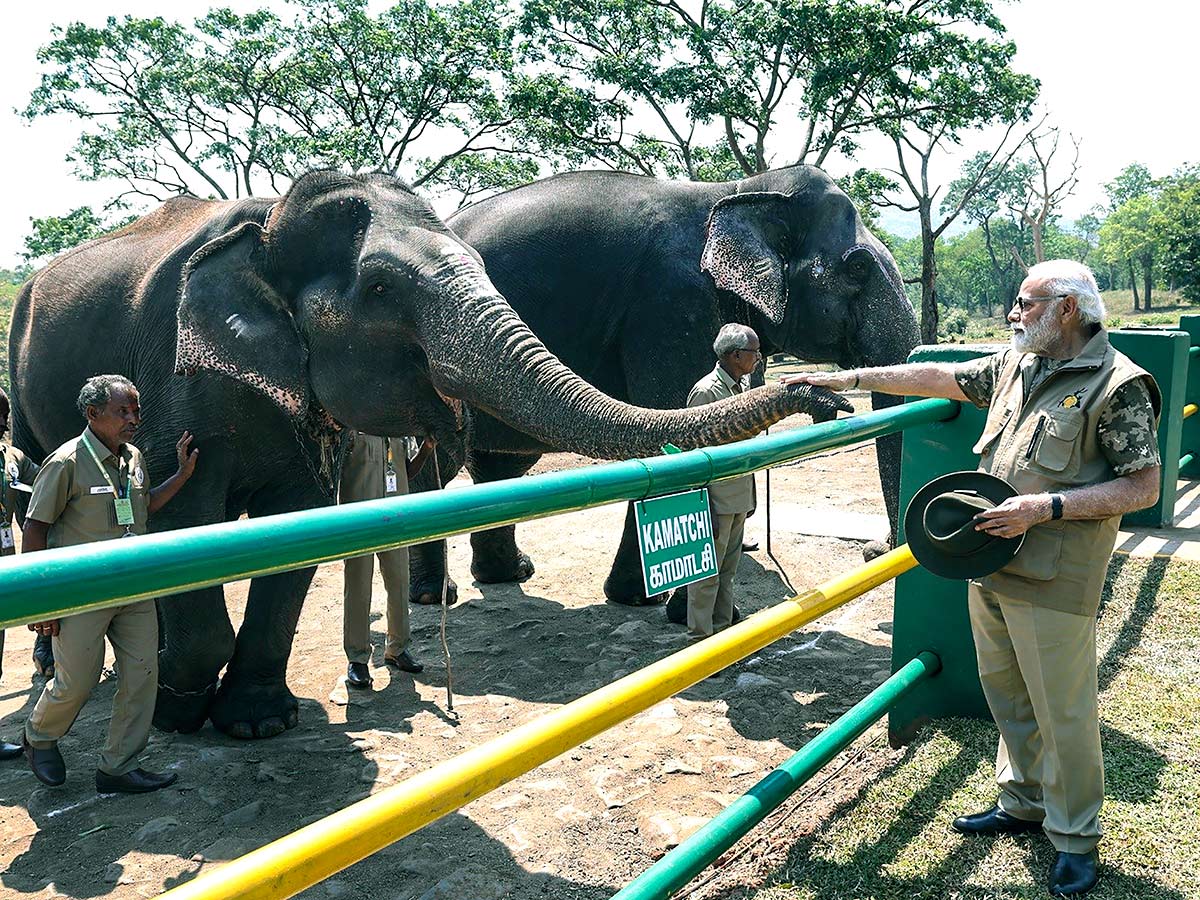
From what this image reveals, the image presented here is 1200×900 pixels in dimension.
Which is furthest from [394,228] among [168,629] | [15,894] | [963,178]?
[963,178]

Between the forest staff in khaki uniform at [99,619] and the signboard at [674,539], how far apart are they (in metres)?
2.86

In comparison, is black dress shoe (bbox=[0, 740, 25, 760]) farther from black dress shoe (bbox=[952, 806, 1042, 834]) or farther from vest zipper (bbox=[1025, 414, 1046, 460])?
vest zipper (bbox=[1025, 414, 1046, 460])

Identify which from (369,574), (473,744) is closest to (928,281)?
(369,574)

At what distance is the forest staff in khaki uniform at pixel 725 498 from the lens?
18.6 ft

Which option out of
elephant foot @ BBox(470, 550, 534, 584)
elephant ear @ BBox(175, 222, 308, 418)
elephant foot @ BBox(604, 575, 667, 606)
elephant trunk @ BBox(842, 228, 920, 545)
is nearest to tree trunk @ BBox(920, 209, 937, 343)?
elephant trunk @ BBox(842, 228, 920, 545)

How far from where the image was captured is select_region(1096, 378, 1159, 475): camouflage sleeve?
2.75m

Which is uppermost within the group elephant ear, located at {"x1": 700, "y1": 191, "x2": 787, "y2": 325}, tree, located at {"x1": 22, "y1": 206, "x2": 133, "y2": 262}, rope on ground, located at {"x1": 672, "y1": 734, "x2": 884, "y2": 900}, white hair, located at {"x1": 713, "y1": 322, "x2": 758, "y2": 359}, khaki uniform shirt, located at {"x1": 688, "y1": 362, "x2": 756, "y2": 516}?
tree, located at {"x1": 22, "y1": 206, "x2": 133, "y2": 262}

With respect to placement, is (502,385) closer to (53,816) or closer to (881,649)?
(53,816)

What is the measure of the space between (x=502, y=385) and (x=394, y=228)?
109cm

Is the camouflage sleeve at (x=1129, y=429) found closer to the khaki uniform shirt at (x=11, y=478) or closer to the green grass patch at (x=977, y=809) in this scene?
the green grass patch at (x=977, y=809)

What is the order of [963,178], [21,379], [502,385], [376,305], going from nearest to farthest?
[502,385] → [376,305] → [21,379] → [963,178]

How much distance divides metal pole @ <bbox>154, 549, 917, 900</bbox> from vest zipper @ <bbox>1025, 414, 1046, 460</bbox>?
1.06 metres

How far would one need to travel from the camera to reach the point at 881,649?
18.9ft

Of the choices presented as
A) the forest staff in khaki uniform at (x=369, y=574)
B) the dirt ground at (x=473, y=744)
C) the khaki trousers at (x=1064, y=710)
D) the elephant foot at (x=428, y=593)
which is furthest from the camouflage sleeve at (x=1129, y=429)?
the elephant foot at (x=428, y=593)
